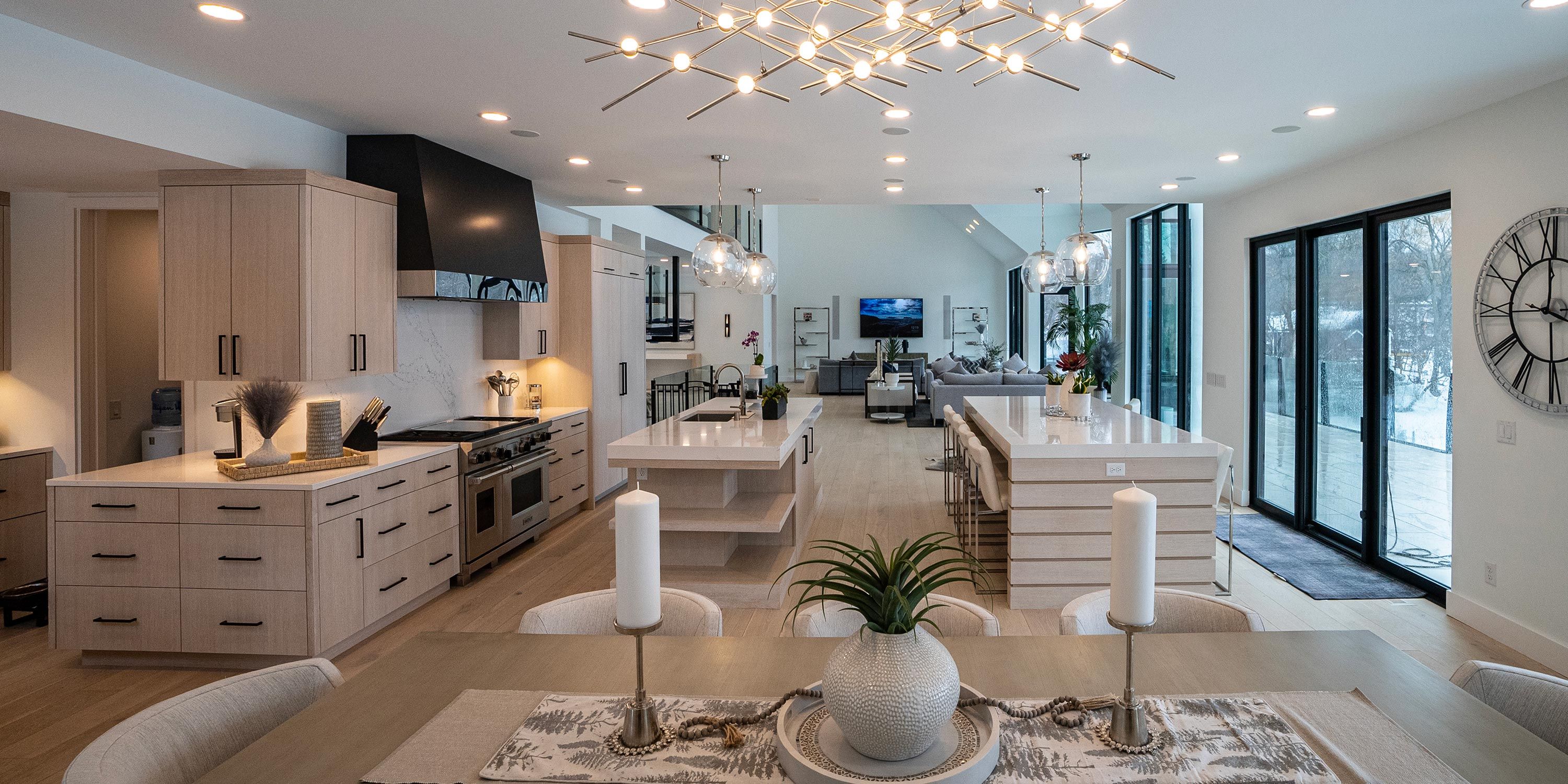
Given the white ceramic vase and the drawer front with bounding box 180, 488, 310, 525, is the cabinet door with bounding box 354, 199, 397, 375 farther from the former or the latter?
the drawer front with bounding box 180, 488, 310, 525

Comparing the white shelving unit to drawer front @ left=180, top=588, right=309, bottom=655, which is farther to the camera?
the white shelving unit

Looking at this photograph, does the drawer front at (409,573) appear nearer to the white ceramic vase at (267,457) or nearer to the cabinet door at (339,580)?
the cabinet door at (339,580)

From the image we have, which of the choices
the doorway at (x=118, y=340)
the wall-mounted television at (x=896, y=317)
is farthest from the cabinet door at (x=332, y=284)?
the wall-mounted television at (x=896, y=317)

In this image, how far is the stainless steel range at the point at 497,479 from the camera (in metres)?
4.68

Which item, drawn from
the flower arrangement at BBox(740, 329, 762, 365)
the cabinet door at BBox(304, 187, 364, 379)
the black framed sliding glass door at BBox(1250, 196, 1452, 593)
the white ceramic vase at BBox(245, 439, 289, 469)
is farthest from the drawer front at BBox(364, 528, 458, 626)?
the black framed sliding glass door at BBox(1250, 196, 1452, 593)

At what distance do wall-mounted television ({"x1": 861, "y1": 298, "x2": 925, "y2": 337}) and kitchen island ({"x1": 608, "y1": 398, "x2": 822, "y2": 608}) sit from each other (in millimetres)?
12968

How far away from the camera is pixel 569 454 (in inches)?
244

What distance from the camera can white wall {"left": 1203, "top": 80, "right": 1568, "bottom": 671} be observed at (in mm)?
3535

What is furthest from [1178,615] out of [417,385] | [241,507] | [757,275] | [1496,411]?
[417,385]

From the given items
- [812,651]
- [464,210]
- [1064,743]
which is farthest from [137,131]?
[1064,743]

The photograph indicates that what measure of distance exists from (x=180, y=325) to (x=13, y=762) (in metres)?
1.85

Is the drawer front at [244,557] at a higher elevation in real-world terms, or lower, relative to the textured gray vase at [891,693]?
lower

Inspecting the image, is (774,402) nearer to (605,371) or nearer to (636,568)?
(605,371)

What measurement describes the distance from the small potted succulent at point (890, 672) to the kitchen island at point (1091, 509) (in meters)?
3.19
